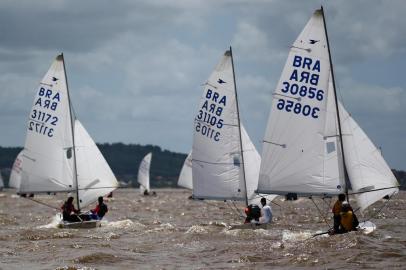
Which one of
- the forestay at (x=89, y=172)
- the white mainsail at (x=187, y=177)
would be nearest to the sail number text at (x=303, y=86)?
the forestay at (x=89, y=172)

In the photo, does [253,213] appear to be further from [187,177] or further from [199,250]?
[187,177]

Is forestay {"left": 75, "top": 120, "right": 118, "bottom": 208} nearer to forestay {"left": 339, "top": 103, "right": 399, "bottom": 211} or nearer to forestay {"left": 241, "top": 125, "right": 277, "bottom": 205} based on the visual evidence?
forestay {"left": 241, "top": 125, "right": 277, "bottom": 205}

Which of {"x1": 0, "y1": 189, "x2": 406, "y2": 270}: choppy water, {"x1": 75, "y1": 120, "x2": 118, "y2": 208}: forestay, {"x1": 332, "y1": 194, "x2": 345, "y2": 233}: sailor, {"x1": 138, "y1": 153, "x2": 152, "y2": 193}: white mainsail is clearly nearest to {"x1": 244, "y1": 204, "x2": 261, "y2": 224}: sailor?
{"x1": 0, "y1": 189, "x2": 406, "y2": 270}: choppy water

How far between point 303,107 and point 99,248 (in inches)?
280

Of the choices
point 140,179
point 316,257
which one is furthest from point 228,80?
point 140,179

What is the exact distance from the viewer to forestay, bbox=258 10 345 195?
25750 mm

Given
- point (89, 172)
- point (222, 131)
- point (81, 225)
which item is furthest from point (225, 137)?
point (81, 225)

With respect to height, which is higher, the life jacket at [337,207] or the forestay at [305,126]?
the forestay at [305,126]

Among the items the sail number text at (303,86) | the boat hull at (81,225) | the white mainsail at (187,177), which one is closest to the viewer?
the sail number text at (303,86)

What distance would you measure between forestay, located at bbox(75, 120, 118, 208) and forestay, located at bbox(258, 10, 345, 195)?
34.2ft

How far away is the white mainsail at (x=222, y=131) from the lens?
3434 cm

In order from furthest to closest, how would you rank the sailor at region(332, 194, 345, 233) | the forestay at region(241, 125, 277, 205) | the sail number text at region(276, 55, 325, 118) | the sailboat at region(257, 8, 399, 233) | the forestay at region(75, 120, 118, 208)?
the forestay at region(75, 120, 118, 208) → the forestay at region(241, 125, 277, 205) → the sail number text at region(276, 55, 325, 118) → the sailboat at region(257, 8, 399, 233) → the sailor at region(332, 194, 345, 233)

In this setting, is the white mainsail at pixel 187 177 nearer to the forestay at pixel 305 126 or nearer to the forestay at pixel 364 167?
the forestay at pixel 305 126

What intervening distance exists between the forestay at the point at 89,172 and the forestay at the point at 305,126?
10.4 meters
